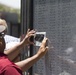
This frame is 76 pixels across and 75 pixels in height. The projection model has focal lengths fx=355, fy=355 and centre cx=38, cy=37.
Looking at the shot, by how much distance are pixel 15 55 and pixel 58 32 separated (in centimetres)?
56

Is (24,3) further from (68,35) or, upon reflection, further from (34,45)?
(68,35)

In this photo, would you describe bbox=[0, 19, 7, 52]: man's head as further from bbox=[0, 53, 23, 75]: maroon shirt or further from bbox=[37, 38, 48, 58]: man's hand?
bbox=[37, 38, 48, 58]: man's hand

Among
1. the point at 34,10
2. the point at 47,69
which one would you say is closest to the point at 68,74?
the point at 47,69

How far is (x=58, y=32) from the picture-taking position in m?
2.38

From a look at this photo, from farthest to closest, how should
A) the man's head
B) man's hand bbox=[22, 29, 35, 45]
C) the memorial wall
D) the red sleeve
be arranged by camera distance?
man's hand bbox=[22, 29, 35, 45] → the memorial wall → the man's head → the red sleeve

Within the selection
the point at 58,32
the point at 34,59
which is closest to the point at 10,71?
the point at 34,59

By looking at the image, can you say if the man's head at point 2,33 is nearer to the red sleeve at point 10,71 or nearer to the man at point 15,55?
the man at point 15,55

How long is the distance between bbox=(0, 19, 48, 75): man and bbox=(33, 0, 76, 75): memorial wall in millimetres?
77

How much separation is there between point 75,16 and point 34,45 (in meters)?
0.50

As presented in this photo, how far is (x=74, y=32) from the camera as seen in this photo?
7.42ft

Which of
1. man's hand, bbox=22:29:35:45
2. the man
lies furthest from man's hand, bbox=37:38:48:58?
man's hand, bbox=22:29:35:45

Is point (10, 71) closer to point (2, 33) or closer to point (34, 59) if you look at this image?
point (2, 33)

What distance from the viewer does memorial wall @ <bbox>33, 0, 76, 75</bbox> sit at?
2281mm

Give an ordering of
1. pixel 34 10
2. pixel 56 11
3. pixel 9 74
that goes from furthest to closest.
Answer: pixel 34 10, pixel 56 11, pixel 9 74
